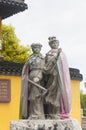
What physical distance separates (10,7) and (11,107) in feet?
16.4

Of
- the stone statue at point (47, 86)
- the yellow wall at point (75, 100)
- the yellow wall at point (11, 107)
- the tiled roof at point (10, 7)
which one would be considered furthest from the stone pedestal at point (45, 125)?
the tiled roof at point (10, 7)

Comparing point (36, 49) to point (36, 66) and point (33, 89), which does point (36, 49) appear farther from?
point (33, 89)

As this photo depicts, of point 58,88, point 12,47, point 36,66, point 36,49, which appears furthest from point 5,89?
point 12,47

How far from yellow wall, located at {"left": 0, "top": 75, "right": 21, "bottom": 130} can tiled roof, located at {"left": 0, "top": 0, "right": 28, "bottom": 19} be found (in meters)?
3.71

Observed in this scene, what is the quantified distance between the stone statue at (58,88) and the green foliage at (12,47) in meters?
23.2

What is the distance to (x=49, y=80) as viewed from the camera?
343 inches

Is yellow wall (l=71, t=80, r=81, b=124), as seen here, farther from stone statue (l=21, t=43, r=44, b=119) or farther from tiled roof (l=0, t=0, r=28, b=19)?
stone statue (l=21, t=43, r=44, b=119)

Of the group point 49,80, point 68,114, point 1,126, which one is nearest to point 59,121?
point 68,114

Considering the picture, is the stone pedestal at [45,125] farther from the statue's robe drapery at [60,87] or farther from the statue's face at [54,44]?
the statue's face at [54,44]

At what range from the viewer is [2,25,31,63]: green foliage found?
3209 cm

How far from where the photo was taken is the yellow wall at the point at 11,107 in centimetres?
1475

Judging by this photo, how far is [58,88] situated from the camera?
854 cm

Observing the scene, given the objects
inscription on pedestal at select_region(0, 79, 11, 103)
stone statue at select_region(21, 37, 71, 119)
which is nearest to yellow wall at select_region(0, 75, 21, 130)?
inscription on pedestal at select_region(0, 79, 11, 103)

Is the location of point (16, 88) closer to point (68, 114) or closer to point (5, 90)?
point (5, 90)
